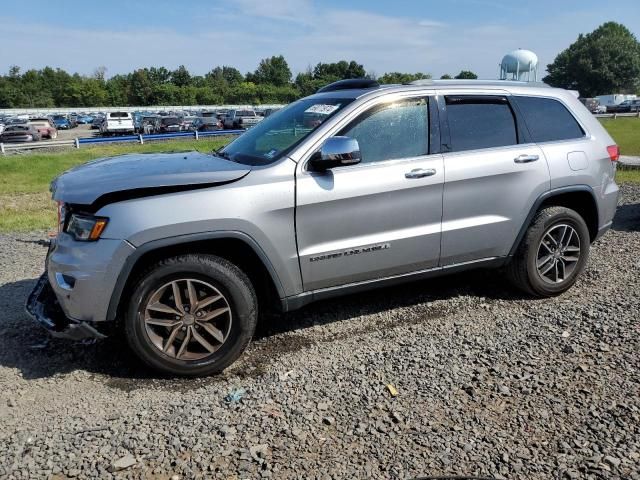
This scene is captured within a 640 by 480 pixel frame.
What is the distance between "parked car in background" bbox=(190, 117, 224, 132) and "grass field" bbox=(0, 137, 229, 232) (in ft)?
24.7

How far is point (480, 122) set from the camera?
166 inches

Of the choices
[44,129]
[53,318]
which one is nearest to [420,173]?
[53,318]

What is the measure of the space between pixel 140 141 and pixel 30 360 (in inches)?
995

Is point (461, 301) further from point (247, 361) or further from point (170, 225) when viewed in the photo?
point (170, 225)

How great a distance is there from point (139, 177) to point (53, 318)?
3.59 ft

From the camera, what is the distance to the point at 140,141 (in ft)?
89.0

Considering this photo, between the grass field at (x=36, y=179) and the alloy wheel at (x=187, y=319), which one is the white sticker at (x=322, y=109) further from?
the alloy wheel at (x=187, y=319)

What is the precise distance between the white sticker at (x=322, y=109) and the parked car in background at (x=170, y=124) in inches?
1262

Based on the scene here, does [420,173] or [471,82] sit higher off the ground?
[471,82]

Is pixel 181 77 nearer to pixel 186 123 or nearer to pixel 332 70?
pixel 332 70

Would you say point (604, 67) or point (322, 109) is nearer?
point (322, 109)

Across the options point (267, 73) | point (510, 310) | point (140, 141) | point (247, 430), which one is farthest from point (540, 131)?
point (267, 73)

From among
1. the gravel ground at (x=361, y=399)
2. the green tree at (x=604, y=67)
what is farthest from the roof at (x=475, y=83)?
the green tree at (x=604, y=67)

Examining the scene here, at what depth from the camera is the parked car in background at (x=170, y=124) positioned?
112 ft
